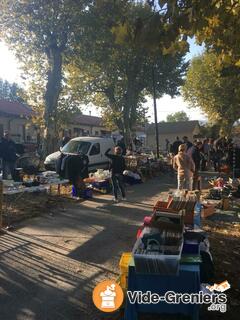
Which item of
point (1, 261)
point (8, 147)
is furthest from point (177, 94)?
point (1, 261)

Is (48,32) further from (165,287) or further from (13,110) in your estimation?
(165,287)

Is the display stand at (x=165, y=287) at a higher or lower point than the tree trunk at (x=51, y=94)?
lower

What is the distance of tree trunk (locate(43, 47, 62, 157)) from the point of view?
2244cm

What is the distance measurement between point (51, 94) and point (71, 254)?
1650cm

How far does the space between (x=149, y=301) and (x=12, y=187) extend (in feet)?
22.5

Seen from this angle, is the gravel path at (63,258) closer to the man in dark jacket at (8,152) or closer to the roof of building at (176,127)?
the man in dark jacket at (8,152)

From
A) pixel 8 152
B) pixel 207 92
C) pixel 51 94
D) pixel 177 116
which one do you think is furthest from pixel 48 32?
pixel 177 116

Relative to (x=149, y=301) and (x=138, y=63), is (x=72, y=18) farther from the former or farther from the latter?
(x=149, y=301)

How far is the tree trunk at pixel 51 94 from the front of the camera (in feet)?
73.6

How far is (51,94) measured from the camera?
22703 mm

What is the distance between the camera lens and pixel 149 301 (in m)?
4.64

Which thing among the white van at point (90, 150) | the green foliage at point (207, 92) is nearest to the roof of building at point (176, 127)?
the green foliage at point (207, 92)

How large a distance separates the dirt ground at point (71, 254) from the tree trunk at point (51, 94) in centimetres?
1088

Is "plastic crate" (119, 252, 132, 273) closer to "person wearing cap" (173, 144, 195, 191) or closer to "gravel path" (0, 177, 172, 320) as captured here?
"gravel path" (0, 177, 172, 320)
